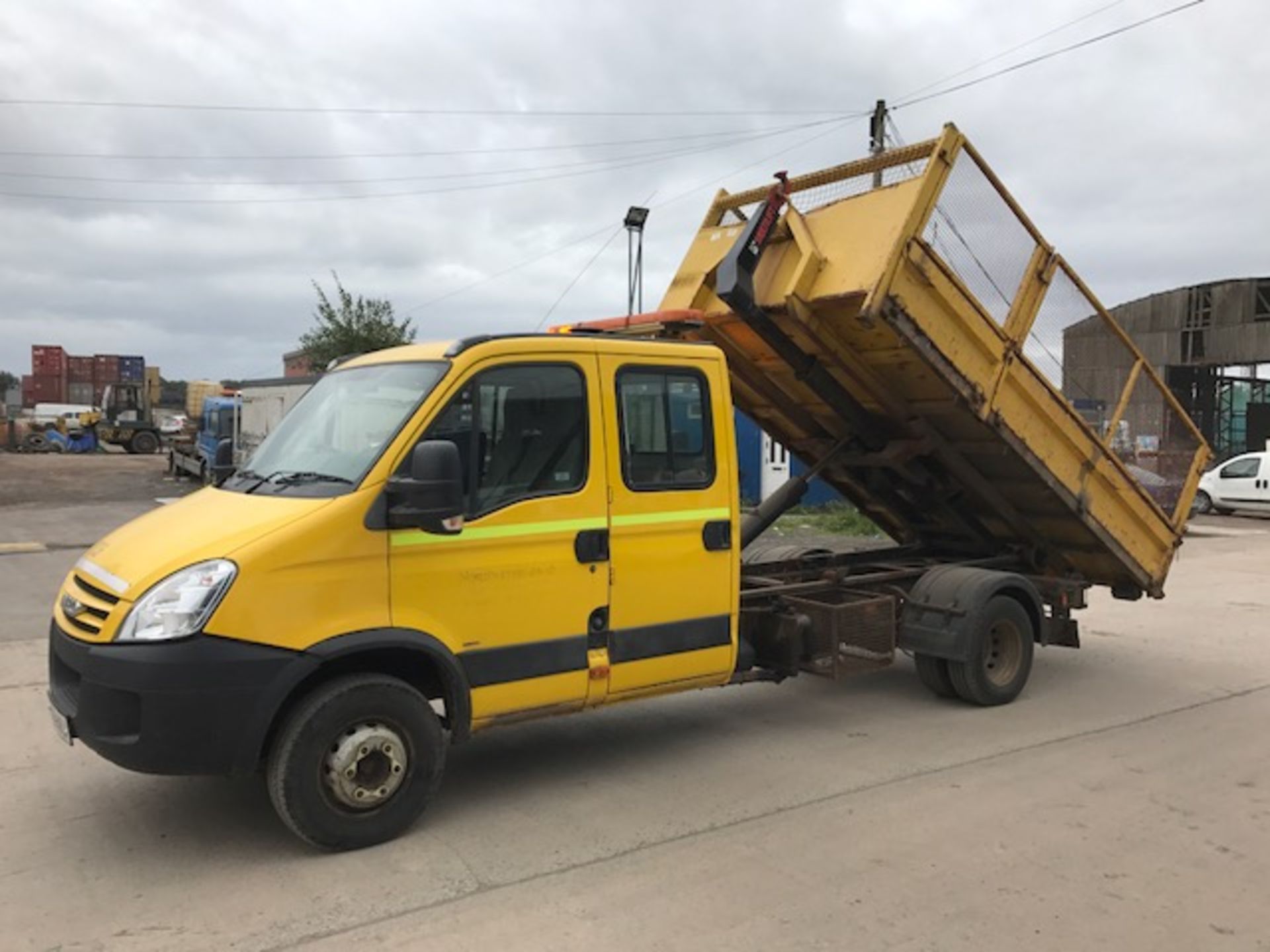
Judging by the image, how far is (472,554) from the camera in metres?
4.49

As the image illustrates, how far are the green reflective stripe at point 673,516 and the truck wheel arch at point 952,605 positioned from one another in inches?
79.5

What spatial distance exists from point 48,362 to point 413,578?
65.3 metres

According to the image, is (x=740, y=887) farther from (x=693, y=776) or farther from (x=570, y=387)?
(x=570, y=387)

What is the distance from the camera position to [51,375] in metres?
59.6

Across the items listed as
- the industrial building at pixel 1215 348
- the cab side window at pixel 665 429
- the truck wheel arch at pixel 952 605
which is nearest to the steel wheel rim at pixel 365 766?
the cab side window at pixel 665 429

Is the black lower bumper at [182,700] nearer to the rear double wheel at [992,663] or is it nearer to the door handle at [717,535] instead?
the door handle at [717,535]

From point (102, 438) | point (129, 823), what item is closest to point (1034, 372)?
point (129, 823)

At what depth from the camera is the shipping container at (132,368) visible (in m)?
56.2

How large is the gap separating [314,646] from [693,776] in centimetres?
222

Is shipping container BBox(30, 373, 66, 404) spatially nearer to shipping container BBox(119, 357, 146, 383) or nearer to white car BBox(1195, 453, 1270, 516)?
shipping container BBox(119, 357, 146, 383)

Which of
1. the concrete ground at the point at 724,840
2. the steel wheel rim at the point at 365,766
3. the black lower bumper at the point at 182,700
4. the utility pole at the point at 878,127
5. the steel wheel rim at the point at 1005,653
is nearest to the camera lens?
the concrete ground at the point at 724,840

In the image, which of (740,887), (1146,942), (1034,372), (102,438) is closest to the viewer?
(1146,942)

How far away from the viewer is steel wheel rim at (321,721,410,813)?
419 cm

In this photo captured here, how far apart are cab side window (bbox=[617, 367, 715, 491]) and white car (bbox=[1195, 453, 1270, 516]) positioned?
69.6ft
